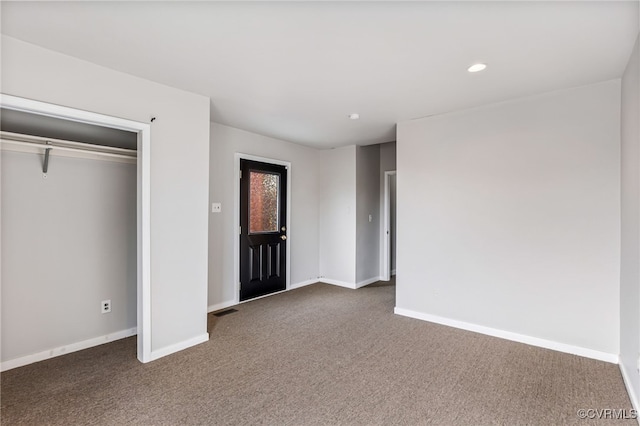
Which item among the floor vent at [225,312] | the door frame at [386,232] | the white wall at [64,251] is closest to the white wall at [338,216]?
the door frame at [386,232]

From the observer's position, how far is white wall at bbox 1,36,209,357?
234cm

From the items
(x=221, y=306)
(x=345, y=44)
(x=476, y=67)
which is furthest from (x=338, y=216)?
(x=345, y=44)

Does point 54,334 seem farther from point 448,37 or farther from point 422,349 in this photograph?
point 448,37

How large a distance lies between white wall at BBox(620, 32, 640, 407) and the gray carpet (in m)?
0.25

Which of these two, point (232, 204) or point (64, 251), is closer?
point (64, 251)

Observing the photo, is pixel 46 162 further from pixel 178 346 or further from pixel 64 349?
pixel 178 346

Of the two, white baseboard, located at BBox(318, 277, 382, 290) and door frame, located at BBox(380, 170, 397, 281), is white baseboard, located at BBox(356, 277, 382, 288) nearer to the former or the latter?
white baseboard, located at BBox(318, 277, 382, 290)

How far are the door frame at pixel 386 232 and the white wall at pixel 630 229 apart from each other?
11.5ft

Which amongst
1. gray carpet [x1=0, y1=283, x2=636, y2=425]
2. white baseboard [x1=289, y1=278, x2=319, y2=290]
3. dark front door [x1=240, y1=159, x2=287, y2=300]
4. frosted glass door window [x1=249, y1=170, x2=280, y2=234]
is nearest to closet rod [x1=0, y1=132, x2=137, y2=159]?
dark front door [x1=240, y1=159, x2=287, y2=300]

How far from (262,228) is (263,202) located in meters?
0.41

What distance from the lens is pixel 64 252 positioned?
294 cm

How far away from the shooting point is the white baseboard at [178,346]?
2793 millimetres

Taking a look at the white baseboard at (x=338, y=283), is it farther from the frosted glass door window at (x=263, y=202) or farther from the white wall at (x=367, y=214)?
the frosted glass door window at (x=263, y=202)

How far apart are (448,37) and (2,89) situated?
2979mm
